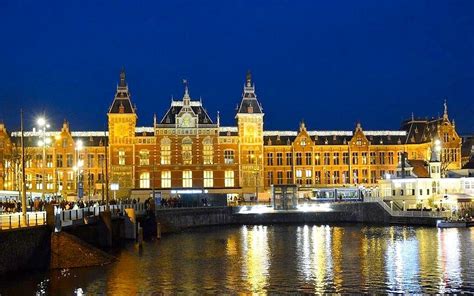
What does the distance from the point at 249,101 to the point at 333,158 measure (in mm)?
17903

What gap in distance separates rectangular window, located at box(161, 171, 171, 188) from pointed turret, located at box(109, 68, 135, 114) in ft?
36.9

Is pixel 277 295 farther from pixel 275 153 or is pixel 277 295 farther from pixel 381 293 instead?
pixel 275 153

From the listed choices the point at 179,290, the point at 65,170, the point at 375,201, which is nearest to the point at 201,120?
the point at 65,170

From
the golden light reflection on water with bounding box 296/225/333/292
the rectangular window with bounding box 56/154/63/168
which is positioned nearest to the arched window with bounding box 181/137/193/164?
the rectangular window with bounding box 56/154/63/168

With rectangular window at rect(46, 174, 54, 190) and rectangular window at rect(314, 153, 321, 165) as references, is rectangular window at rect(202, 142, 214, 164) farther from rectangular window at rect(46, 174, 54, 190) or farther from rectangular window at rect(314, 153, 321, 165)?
rectangular window at rect(46, 174, 54, 190)

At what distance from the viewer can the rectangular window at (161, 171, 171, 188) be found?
392ft

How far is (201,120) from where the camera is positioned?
120 meters

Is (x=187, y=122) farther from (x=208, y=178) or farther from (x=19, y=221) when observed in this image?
(x=19, y=221)

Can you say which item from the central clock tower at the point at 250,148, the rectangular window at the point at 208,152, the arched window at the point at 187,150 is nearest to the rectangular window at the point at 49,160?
the arched window at the point at 187,150

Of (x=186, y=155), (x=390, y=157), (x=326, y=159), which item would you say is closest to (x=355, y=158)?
(x=326, y=159)

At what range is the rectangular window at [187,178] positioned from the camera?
119875mm

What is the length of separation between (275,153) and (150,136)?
71.5 feet

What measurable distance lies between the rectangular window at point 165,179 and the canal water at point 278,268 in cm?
4668

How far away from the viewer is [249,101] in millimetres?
122812
